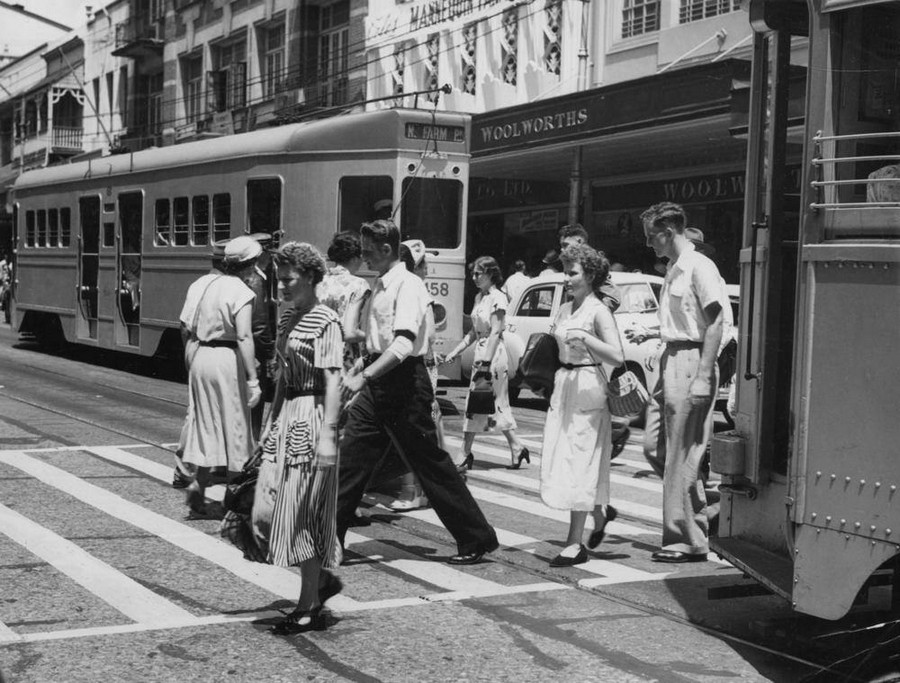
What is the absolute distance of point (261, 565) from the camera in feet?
23.8

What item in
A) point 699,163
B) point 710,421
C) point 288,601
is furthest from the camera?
point 699,163

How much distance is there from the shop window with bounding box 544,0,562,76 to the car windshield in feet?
31.2

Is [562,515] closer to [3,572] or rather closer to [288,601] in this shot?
[288,601]

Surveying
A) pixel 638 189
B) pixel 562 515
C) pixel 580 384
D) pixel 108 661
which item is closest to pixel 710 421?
pixel 580 384

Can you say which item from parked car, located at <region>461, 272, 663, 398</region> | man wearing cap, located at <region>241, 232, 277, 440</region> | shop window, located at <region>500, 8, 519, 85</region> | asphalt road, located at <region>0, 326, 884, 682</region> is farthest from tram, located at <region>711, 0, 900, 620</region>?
shop window, located at <region>500, 8, 519, 85</region>

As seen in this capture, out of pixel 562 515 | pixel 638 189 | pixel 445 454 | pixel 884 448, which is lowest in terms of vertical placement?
pixel 562 515

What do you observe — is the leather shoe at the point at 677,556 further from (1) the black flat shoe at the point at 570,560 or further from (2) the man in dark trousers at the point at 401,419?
(2) the man in dark trousers at the point at 401,419

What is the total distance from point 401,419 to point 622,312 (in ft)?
26.6

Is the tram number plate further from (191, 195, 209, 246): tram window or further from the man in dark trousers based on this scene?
the man in dark trousers

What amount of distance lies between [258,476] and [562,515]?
139 inches

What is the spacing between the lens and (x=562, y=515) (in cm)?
905

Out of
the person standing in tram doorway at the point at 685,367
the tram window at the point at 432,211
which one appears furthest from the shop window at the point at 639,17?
the person standing in tram doorway at the point at 685,367

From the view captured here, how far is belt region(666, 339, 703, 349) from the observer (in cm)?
714

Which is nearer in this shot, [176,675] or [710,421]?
[176,675]
